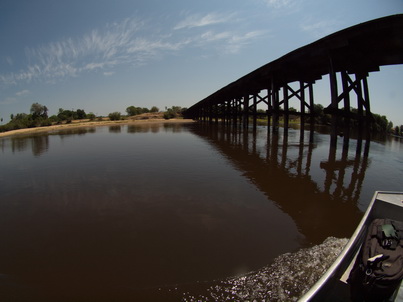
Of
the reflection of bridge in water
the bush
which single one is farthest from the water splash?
the bush

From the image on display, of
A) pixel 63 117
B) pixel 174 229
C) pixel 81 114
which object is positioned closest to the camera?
pixel 174 229

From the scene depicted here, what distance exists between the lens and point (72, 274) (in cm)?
304

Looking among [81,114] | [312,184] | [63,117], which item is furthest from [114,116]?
[312,184]

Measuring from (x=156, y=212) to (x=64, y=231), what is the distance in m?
1.80

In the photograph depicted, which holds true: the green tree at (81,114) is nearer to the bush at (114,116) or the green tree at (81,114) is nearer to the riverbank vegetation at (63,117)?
the riverbank vegetation at (63,117)

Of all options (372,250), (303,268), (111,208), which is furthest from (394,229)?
(111,208)

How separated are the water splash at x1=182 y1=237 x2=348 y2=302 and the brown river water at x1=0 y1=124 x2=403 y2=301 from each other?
2 cm

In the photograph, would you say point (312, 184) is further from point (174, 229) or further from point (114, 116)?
point (114, 116)

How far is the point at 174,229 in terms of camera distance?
4109 mm

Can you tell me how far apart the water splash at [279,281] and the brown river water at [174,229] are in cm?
2

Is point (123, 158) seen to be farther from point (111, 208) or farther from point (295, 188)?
point (295, 188)

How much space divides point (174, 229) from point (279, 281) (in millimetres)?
2041

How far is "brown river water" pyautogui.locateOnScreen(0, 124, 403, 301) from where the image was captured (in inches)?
111

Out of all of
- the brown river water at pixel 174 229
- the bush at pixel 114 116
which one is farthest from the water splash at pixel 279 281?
the bush at pixel 114 116
